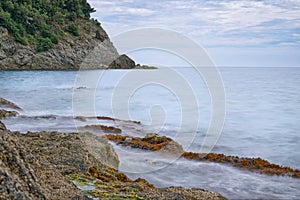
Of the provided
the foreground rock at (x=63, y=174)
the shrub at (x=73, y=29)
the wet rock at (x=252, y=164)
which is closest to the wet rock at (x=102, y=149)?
the foreground rock at (x=63, y=174)

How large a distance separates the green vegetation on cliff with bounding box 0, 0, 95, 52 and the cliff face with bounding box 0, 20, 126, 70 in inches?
57.0

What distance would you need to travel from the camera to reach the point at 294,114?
24812mm

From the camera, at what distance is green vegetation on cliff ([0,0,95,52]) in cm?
6638

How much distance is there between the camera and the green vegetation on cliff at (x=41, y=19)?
66.4 m

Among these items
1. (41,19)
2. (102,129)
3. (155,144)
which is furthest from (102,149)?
(41,19)

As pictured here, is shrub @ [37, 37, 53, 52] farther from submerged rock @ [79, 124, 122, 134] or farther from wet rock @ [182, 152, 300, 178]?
wet rock @ [182, 152, 300, 178]

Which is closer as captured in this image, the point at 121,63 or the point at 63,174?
the point at 63,174

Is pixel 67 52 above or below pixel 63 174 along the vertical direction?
above

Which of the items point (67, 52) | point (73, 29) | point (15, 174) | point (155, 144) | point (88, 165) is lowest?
point (155, 144)

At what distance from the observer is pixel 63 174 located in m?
4.70

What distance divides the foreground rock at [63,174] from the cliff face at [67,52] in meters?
58.1

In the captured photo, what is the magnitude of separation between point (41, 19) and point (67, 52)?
10.1 metres

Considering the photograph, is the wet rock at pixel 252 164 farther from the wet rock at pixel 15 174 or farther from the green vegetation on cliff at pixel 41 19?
the green vegetation on cliff at pixel 41 19

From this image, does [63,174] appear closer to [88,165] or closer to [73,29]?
[88,165]
